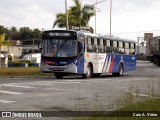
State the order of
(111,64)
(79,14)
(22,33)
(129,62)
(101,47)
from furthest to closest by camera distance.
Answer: (22,33) → (79,14) → (129,62) → (111,64) → (101,47)

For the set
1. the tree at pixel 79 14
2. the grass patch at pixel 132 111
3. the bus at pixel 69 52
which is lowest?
the grass patch at pixel 132 111

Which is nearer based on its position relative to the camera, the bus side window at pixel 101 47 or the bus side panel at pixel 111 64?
the bus side window at pixel 101 47

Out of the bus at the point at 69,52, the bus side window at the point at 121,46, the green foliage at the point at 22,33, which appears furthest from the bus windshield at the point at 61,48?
the green foliage at the point at 22,33

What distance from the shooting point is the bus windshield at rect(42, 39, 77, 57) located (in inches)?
963

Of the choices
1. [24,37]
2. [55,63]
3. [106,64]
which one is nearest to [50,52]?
[55,63]

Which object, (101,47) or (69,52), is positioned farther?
(101,47)

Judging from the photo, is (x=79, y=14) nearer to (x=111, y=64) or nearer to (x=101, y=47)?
(x=111, y=64)

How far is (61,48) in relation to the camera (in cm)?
2445

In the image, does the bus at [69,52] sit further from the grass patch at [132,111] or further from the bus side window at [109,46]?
the grass patch at [132,111]

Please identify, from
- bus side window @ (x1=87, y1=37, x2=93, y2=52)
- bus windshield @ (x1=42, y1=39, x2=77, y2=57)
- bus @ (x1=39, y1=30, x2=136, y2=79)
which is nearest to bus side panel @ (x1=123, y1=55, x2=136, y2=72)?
bus @ (x1=39, y1=30, x2=136, y2=79)

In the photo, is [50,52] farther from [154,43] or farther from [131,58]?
[154,43]

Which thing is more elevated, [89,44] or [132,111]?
[89,44]

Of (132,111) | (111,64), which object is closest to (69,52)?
(111,64)

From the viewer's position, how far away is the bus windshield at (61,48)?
24.5 meters
